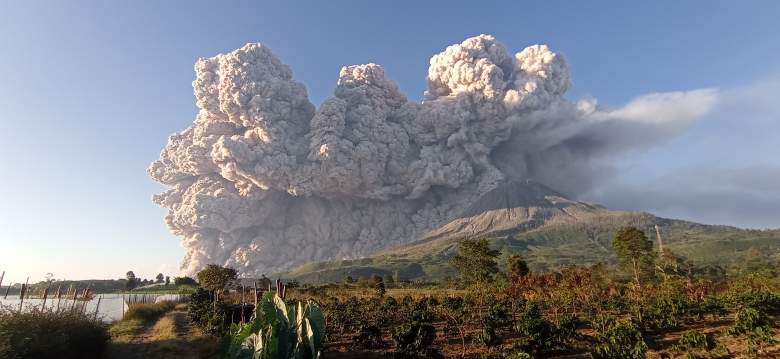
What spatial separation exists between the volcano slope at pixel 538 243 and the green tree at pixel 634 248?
63570mm

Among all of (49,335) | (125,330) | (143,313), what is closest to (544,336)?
(49,335)

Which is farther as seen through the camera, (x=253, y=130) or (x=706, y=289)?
(x=253, y=130)

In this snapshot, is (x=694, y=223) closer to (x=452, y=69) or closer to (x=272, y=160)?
(x=452, y=69)

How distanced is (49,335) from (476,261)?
42.9m

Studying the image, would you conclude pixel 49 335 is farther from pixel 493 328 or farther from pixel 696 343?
pixel 696 343

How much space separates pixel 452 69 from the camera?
162 metres

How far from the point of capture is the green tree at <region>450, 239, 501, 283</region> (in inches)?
2067

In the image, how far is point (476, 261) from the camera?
53094 mm

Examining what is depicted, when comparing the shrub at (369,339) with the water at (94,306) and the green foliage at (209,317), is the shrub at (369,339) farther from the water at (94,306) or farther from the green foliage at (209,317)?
the water at (94,306)

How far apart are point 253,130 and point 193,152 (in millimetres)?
22432

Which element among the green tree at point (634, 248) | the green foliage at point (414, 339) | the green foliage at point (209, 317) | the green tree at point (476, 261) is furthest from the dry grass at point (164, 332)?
the green tree at point (634, 248)

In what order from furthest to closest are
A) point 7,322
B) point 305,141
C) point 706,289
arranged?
point 305,141
point 706,289
point 7,322

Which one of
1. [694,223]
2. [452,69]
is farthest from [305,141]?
[694,223]

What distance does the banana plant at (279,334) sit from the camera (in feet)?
35.7
